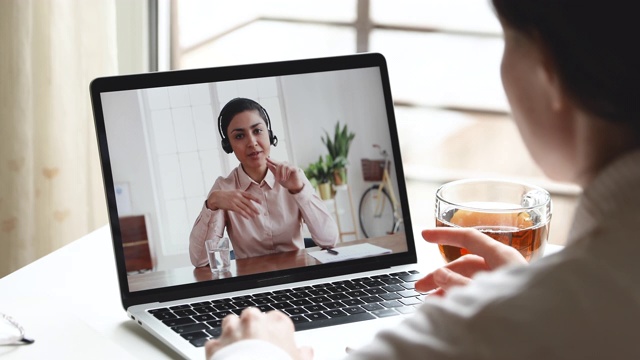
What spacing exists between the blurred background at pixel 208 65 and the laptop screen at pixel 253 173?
25.2 inches

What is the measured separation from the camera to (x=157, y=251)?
961 mm

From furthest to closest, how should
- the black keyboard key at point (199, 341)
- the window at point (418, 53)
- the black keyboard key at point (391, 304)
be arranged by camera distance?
1. the window at point (418, 53)
2. the black keyboard key at point (391, 304)
3. the black keyboard key at point (199, 341)

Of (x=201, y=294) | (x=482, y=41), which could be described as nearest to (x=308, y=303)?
(x=201, y=294)

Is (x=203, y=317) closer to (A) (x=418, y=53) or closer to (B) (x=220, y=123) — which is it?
(B) (x=220, y=123)

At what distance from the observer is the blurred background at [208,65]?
1.55 m

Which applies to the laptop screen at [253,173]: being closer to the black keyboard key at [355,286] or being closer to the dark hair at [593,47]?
the black keyboard key at [355,286]

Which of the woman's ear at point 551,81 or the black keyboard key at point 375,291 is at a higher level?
the woman's ear at point 551,81

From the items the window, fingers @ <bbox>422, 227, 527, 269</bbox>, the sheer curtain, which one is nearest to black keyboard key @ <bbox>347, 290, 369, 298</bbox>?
fingers @ <bbox>422, 227, 527, 269</bbox>

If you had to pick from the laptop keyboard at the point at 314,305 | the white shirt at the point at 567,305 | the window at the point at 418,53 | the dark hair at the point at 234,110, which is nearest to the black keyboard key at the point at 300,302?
the laptop keyboard at the point at 314,305

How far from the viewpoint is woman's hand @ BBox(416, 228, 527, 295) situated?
2.77 feet

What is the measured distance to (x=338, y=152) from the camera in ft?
3.40

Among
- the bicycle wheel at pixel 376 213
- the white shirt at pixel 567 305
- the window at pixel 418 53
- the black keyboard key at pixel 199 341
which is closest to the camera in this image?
the white shirt at pixel 567 305

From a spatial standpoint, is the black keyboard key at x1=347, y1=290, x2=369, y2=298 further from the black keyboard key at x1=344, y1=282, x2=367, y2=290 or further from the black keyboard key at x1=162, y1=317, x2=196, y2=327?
the black keyboard key at x1=162, y1=317, x2=196, y2=327

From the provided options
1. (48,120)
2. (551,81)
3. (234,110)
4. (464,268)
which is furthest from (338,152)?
(48,120)
